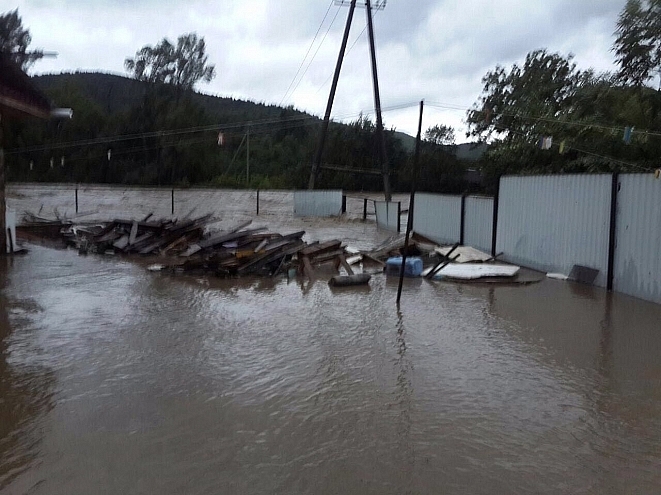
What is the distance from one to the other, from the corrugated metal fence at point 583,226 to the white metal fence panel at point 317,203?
1572 cm

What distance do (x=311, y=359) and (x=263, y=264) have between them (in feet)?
21.9

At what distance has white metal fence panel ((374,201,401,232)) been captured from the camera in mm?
24766

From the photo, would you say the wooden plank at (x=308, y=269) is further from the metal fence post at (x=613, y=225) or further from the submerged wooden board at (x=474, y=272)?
the metal fence post at (x=613, y=225)

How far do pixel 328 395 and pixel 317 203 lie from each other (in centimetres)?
2658

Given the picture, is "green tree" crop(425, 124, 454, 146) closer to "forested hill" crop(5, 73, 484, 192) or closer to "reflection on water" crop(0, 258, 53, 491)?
"forested hill" crop(5, 73, 484, 192)

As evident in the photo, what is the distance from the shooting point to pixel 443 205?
19.3m

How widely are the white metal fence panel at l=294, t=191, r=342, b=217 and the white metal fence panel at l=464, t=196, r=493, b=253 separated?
1506 centimetres

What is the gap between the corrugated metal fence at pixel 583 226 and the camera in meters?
9.70

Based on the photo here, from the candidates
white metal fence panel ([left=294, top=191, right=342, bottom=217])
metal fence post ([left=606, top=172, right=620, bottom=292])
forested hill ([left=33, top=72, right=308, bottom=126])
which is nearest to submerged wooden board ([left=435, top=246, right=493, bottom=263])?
metal fence post ([left=606, top=172, right=620, bottom=292])

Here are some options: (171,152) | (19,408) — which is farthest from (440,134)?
(19,408)

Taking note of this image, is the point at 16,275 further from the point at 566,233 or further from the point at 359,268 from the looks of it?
the point at 566,233

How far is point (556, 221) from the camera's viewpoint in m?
12.3

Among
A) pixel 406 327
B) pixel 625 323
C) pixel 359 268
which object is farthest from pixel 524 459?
pixel 359 268

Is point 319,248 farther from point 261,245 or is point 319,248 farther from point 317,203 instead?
point 317,203
